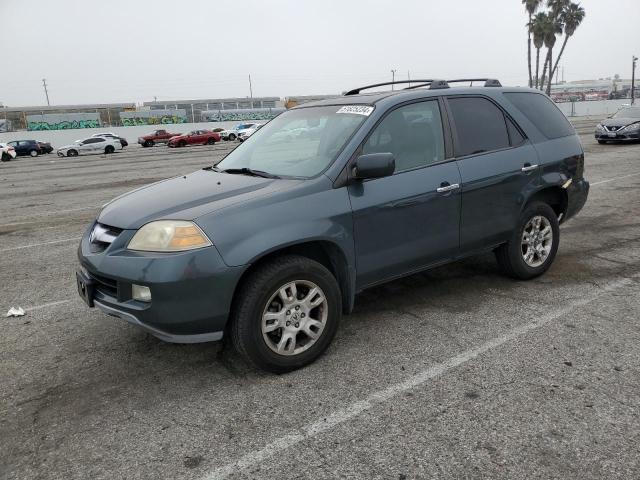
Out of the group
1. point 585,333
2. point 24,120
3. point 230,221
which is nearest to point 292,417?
point 230,221

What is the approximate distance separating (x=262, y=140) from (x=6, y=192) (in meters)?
13.4

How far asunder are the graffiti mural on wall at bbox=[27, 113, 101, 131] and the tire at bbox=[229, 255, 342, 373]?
209ft

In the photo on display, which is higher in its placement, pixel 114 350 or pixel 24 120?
pixel 24 120

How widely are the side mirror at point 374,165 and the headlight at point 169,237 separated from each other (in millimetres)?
1124

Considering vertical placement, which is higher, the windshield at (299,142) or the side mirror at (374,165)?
the windshield at (299,142)

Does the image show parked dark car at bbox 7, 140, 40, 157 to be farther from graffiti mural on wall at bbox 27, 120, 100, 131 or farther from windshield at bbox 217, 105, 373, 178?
windshield at bbox 217, 105, 373, 178

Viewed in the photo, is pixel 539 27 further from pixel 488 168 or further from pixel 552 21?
pixel 488 168

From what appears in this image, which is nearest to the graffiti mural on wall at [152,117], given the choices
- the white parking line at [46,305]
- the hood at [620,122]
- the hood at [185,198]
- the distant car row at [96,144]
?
the distant car row at [96,144]

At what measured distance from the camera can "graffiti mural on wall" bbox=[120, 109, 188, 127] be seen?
64938 millimetres

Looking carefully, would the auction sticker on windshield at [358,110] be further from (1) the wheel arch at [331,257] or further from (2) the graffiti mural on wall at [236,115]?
(2) the graffiti mural on wall at [236,115]

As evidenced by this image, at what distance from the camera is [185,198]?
11.7 feet

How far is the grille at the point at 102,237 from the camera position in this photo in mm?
3418

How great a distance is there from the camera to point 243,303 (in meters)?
3.20

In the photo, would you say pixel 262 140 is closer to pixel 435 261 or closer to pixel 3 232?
pixel 435 261
